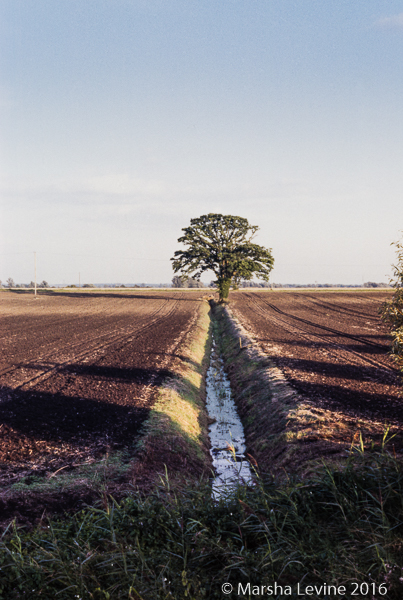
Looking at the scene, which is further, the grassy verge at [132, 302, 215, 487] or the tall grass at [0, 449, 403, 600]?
the grassy verge at [132, 302, 215, 487]

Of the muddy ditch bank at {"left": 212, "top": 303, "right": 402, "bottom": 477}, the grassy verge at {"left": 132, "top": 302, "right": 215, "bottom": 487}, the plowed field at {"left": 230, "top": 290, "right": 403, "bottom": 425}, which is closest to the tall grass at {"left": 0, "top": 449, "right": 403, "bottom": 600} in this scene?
the muddy ditch bank at {"left": 212, "top": 303, "right": 402, "bottom": 477}

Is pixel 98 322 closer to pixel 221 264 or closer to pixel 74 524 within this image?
pixel 221 264

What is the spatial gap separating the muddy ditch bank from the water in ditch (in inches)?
11.6

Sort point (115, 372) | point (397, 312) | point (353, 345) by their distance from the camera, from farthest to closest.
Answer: point (353, 345)
point (115, 372)
point (397, 312)

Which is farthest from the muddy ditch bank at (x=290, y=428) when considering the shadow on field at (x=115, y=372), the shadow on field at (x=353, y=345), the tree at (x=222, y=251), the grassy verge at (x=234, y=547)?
the tree at (x=222, y=251)

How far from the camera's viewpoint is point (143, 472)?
823 cm

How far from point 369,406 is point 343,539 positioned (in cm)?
776

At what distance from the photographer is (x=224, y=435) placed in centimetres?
1261

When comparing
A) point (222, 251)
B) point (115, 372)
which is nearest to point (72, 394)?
point (115, 372)

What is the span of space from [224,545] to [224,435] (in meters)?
7.67

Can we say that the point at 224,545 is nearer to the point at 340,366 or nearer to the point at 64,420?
the point at 64,420

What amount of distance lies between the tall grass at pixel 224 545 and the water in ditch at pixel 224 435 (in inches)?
59.3

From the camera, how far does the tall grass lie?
423 centimetres

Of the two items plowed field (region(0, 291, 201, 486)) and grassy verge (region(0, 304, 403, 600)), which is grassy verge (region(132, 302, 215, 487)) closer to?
plowed field (region(0, 291, 201, 486))
